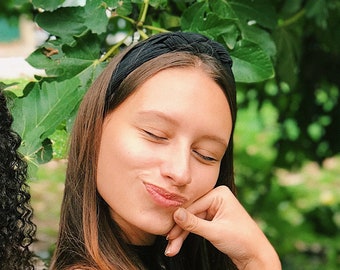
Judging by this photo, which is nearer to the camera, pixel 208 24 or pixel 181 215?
pixel 181 215

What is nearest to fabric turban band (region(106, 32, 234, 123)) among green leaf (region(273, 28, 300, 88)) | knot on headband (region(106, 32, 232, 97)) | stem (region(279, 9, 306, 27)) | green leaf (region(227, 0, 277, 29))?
knot on headband (region(106, 32, 232, 97))

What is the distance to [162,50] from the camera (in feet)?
5.94

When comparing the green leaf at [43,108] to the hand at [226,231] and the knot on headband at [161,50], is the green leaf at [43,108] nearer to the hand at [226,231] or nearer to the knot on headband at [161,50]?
the knot on headband at [161,50]

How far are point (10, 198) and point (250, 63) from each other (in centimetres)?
87

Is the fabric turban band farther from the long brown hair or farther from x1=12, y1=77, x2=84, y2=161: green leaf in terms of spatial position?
x1=12, y1=77, x2=84, y2=161: green leaf

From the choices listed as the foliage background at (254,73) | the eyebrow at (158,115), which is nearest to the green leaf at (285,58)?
the foliage background at (254,73)

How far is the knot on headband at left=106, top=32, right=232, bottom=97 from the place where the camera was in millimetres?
1803

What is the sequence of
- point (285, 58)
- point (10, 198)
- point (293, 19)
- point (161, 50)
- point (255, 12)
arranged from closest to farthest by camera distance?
point (10, 198)
point (161, 50)
point (255, 12)
point (285, 58)
point (293, 19)

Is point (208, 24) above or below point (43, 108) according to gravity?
above

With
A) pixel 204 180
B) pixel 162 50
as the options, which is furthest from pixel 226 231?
pixel 162 50

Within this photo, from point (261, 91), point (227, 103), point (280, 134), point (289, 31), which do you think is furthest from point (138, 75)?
point (280, 134)

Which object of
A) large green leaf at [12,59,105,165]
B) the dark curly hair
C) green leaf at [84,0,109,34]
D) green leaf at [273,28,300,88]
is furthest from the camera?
green leaf at [273,28,300,88]

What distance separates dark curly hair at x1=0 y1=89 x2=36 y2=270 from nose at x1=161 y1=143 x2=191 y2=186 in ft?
0.99

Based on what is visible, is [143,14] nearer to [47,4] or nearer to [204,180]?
[47,4]
